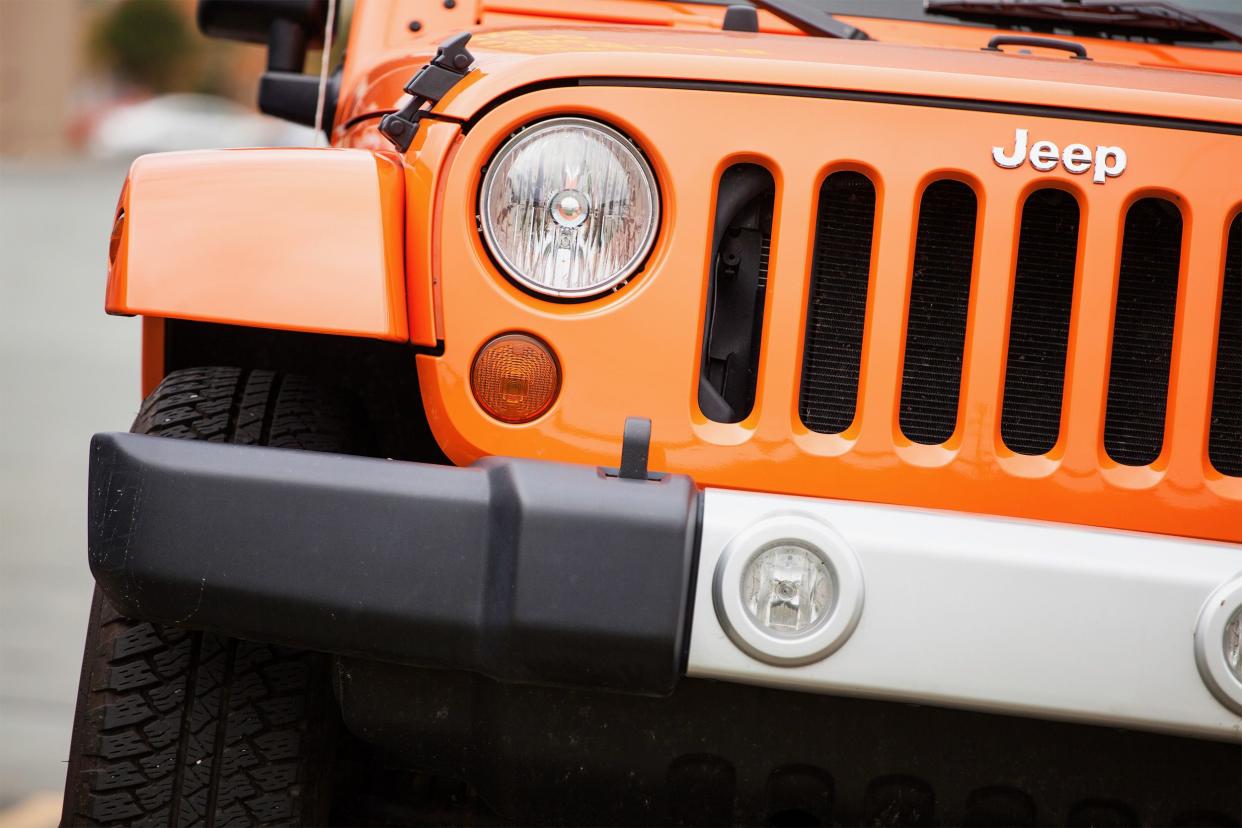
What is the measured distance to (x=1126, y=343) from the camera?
2041 millimetres

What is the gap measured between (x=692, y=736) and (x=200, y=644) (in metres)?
0.73

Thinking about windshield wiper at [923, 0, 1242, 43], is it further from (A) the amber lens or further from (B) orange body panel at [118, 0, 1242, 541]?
(A) the amber lens

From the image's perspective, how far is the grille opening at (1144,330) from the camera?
2.03m

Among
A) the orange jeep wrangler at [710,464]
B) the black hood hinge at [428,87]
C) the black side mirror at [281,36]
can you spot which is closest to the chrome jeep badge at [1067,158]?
the orange jeep wrangler at [710,464]

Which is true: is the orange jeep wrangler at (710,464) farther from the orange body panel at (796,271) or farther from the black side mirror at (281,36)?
the black side mirror at (281,36)

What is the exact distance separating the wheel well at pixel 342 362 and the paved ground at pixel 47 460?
1.30 meters

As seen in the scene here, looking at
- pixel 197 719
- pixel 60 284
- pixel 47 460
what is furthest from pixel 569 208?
pixel 60 284

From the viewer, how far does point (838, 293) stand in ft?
6.63

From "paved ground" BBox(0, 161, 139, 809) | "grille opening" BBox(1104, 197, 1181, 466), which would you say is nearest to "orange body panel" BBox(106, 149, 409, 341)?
"grille opening" BBox(1104, 197, 1181, 466)

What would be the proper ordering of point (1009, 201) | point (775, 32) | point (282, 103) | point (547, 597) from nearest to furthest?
point (547, 597) < point (1009, 201) < point (775, 32) < point (282, 103)

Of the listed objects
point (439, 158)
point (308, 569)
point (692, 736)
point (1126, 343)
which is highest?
point (439, 158)

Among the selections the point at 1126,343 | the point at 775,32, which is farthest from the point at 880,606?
the point at 775,32

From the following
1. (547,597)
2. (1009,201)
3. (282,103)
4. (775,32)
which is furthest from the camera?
(282,103)

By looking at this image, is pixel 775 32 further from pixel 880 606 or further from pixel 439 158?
pixel 880 606
